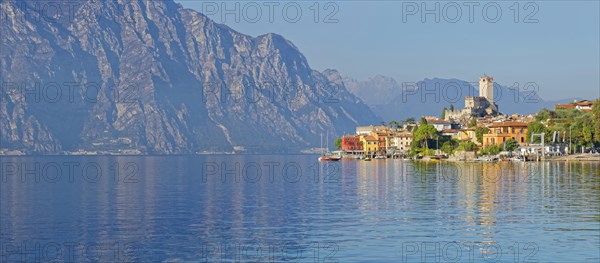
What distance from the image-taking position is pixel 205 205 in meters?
64.8

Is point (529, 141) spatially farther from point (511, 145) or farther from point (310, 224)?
point (310, 224)

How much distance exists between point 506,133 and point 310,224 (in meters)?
143

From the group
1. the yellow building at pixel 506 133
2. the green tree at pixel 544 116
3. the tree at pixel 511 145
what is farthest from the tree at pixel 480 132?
the tree at pixel 511 145

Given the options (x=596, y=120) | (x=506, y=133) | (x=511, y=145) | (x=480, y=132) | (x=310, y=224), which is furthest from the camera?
(x=480, y=132)

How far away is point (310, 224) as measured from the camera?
50.4 m

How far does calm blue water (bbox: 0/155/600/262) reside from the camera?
3969cm

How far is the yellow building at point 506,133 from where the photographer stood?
18588 cm

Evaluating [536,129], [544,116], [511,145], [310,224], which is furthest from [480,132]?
[310,224]

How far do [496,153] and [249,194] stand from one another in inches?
4220

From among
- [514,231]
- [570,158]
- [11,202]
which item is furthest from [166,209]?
[570,158]

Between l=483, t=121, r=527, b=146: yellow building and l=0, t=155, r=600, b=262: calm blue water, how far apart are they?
104828 mm

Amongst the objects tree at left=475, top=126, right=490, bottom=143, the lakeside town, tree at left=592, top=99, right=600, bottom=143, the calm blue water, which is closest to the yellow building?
the lakeside town

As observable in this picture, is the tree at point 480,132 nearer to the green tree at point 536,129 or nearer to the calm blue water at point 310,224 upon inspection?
the green tree at point 536,129

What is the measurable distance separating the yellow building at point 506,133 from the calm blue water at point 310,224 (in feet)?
344
